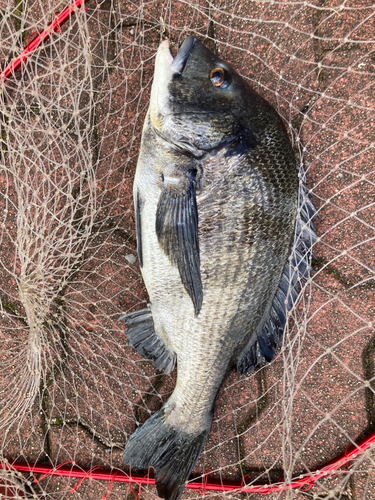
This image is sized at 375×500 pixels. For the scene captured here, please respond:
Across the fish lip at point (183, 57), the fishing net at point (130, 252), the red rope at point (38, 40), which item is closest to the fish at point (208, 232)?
the fish lip at point (183, 57)

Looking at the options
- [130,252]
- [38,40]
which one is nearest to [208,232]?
[130,252]

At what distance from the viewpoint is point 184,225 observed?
137 cm

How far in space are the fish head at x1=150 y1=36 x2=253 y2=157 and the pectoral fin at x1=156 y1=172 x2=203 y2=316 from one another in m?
0.16

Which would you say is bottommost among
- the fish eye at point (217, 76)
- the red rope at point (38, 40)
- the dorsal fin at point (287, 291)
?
the dorsal fin at point (287, 291)

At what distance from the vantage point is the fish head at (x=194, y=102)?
4.47 feet

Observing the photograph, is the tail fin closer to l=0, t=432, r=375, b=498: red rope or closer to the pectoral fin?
l=0, t=432, r=375, b=498: red rope

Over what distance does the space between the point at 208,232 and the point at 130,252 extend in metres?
0.62

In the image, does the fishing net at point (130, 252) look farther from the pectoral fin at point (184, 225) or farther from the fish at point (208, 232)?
the pectoral fin at point (184, 225)

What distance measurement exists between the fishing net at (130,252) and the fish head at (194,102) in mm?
409

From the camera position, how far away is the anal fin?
170 cm

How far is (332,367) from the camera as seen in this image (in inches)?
69.8

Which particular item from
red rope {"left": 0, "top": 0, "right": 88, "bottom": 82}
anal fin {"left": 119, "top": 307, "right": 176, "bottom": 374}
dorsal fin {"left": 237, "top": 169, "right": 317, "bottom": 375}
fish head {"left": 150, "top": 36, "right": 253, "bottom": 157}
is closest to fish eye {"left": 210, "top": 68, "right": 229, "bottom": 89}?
fish head {"left": 150, "top": 36, "right": 253, "bottom": 157}

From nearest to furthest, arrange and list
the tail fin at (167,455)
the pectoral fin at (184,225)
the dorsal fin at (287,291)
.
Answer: the pectoral fin at (184,225), the dorsal fin at (287,291), the tail fin at (167,455)

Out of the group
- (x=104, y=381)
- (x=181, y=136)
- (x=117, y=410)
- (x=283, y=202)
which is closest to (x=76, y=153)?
(x=181, y=136)
